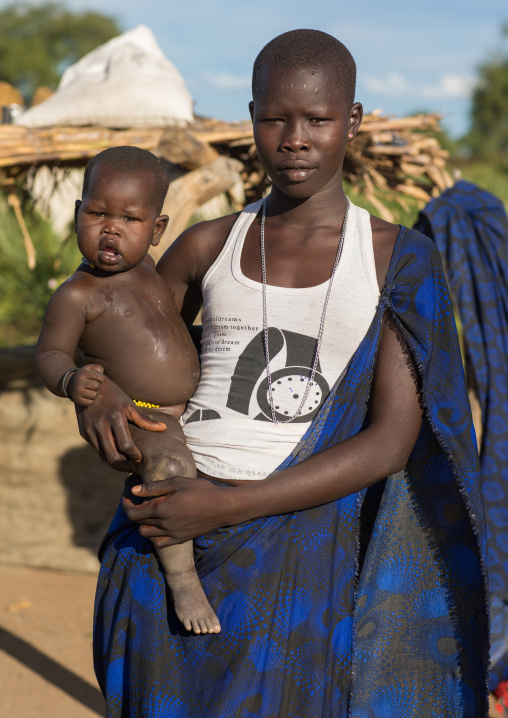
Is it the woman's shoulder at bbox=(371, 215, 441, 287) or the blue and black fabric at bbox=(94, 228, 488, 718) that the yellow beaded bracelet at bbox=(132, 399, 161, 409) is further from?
the woman's shoulder at bbox=(371, 215, 441, 287)

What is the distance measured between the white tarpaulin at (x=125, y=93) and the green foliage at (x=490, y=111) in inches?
1386

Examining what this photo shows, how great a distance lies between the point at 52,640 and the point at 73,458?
1129mm

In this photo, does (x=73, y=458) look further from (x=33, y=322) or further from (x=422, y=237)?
(x=422, y=237)

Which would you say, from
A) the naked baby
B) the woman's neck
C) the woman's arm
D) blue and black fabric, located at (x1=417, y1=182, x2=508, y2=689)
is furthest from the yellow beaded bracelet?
blue and black fabric, located at (x1=417, y1=182, x2=508, y2=689)

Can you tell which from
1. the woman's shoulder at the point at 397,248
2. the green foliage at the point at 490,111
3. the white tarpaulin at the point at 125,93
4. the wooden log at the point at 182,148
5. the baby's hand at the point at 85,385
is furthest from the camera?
the green foliage at the point at 490,111

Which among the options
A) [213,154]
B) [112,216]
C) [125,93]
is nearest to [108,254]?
[112,216]

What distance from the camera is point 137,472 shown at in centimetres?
182

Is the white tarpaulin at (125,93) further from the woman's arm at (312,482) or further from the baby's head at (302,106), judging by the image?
the woman's arm at (312,482)

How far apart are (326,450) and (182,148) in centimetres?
206

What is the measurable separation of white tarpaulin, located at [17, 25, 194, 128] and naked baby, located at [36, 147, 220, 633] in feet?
8.45

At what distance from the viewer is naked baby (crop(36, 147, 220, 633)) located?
174 centimetres

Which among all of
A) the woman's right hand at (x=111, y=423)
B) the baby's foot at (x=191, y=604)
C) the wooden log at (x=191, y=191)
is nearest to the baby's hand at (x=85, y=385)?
the woman's right hand at (x=111, y=423)

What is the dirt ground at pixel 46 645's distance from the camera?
3590mm

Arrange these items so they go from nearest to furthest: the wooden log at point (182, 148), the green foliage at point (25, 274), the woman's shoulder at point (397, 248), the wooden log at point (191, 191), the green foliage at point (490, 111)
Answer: the woman's shoulder at point (397, 248) → the wooden log at point (182, 148) → the wooden log at point (191, 191) → the green foliage at point (25, 274) → the green foliage at point (490, 111)
